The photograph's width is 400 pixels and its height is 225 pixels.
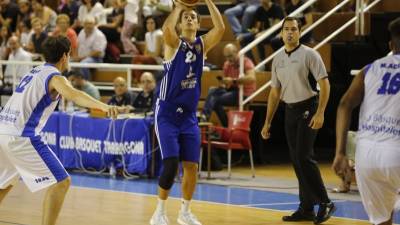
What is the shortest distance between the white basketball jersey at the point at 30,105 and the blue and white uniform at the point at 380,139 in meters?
Answer: 2.77

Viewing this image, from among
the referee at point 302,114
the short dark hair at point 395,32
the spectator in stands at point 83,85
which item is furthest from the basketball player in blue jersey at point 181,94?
the spectator in stands at point 83,85

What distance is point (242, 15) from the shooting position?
55.4 feet

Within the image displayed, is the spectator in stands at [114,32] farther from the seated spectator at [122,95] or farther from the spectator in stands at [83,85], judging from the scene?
the seated spectator at [122,95]

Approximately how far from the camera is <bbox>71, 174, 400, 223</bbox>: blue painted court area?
10.5 m

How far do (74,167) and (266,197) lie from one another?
4061 millimetres

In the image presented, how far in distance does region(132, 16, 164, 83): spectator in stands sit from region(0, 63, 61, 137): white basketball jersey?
8824 mm

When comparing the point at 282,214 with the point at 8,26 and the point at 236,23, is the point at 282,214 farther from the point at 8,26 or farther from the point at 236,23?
the point at 8,26

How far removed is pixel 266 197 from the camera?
11.4 meters

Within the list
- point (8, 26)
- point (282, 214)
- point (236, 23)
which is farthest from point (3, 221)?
point (8, 26)

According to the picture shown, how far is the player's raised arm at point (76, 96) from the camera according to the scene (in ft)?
21.9

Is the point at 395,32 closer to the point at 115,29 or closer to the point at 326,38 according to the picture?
the point at 326,38

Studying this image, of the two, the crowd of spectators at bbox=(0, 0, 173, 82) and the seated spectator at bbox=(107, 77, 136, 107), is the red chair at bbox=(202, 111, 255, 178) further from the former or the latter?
the crowd of spectators at bbox=(0, 0, 173, 82)

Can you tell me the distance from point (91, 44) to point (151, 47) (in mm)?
1227

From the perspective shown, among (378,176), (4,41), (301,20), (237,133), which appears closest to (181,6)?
(378,176)
